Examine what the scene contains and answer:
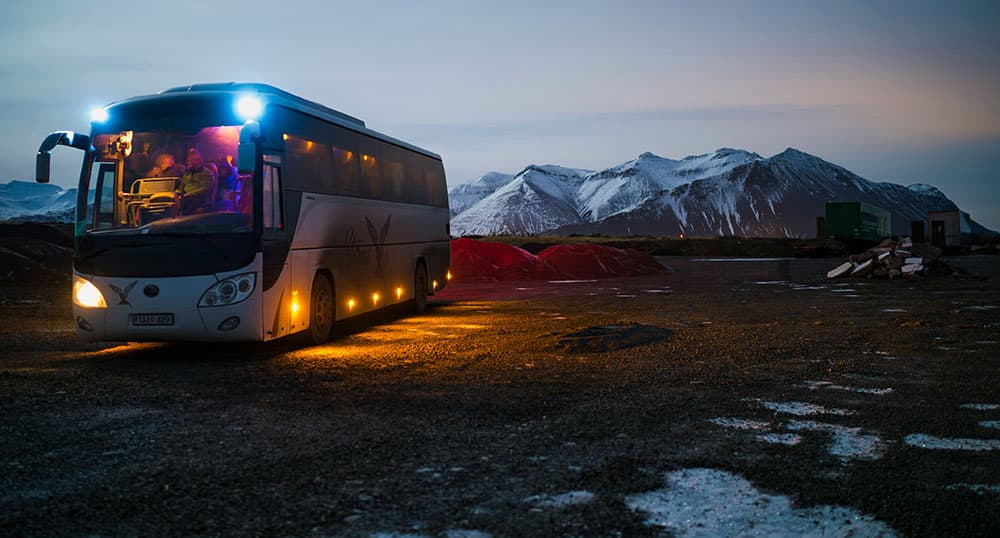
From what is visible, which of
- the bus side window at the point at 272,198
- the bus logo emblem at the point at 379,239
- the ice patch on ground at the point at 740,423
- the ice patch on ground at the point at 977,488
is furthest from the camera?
the bus logo emblem at the point at 379,239

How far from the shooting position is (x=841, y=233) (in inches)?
2635

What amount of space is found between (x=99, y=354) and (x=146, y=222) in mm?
2145

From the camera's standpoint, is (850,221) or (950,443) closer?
(950,443)

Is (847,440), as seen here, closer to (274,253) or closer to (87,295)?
(274,253)

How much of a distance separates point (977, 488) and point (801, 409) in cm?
242

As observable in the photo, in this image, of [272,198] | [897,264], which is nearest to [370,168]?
[272,198]

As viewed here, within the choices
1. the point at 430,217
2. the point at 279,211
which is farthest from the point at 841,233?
the point at 279,211

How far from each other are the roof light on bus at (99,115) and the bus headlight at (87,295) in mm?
2238

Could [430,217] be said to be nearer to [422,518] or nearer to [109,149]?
[109,149]

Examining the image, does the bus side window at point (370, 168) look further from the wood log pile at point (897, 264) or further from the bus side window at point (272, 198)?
the wood log pile at point (897, 264)

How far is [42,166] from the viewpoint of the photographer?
10477 mm

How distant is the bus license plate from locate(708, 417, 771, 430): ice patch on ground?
701cm

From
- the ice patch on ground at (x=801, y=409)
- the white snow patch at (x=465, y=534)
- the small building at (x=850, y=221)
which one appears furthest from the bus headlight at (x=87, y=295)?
the small building at (x=850, y=221)

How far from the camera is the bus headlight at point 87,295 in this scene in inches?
413
